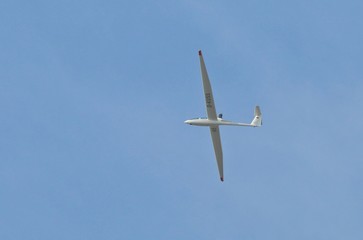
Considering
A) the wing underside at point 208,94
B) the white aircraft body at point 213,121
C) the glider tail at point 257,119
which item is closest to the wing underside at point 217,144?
the white aircraft body at point 213,121

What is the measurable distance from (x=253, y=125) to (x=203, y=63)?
19099mm

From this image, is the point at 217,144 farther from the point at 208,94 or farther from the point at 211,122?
the point at 208,94

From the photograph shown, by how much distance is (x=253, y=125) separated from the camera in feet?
596

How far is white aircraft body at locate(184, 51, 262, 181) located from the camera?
172 metres

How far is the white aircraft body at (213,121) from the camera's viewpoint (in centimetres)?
17175

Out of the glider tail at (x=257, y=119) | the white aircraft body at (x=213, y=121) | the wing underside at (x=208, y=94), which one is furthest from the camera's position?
the glider tail at (x=257, y=119)

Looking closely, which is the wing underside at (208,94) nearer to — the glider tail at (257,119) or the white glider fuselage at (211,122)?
the white glider fuselage at (211,122)

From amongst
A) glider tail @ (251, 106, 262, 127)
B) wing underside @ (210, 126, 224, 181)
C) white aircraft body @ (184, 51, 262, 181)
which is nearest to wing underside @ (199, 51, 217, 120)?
white aircraft body @ (184, 51, 262, 181)

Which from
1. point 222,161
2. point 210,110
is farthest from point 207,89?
point 222,161

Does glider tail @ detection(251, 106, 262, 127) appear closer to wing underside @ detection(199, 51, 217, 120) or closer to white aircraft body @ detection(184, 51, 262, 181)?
white aircraft body @ detection(184, 51, 262, 181)

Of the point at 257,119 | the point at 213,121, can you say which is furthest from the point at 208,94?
the point at 257,119

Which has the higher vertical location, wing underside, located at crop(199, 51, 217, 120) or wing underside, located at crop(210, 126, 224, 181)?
wing underside, located at crop(199, 51, 217, 120)

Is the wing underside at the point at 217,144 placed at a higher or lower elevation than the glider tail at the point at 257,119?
lower

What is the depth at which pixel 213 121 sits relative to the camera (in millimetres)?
177375
